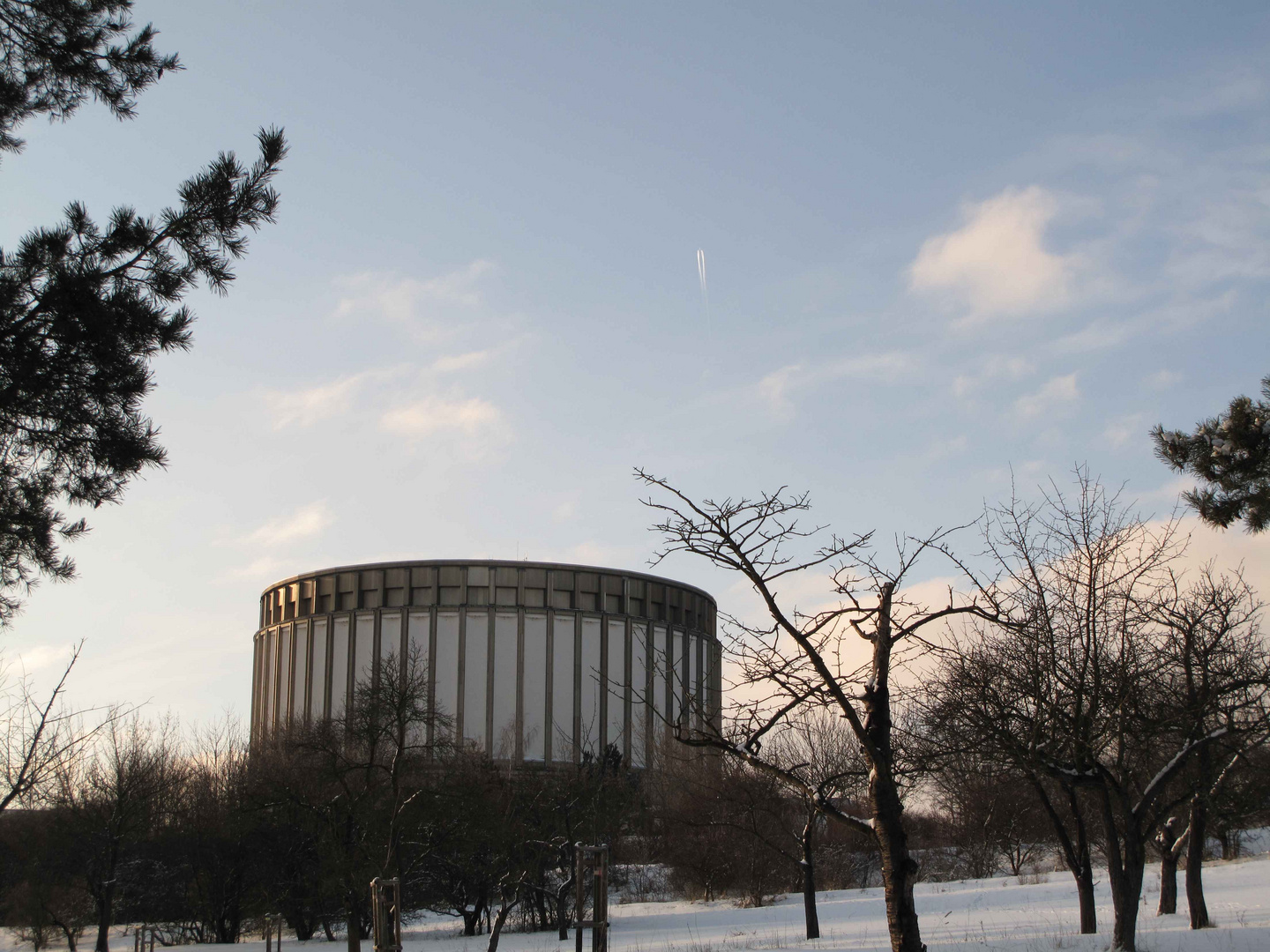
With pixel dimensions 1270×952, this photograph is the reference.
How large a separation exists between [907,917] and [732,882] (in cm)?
3276

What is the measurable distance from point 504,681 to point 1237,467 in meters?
62.4

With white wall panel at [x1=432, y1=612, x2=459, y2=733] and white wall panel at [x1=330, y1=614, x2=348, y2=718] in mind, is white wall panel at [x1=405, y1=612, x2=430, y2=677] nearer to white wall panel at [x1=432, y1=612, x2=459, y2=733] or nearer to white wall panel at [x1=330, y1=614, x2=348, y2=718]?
white wall panel at [x1=432, y1=612, x2=459, y2=733]

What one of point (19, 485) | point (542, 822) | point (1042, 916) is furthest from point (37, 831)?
point (19, 485)

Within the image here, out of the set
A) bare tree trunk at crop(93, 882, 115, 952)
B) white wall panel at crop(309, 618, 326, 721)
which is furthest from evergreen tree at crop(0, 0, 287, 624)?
white wall panel at crop(309, 618, 326, 721)

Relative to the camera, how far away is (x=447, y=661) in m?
70.4

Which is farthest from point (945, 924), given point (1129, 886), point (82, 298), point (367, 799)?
point (82, 298)

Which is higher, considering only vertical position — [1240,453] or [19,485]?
[1240,453]

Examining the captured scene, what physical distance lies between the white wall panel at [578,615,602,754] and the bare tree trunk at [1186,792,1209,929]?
53.2 meters

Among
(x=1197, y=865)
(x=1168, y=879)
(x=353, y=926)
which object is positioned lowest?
(x=353, y=926)

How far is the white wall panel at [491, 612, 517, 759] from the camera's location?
68.4m

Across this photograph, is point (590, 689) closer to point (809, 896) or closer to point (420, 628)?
point (420, 628)

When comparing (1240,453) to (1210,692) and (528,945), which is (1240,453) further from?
(528,945)

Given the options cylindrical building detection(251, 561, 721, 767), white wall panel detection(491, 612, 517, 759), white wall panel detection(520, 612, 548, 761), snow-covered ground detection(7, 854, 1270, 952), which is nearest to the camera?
snow-covered ground detection(7, 854, 1270, 952)

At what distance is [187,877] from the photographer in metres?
38.6
